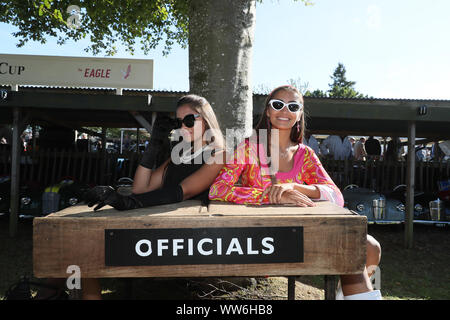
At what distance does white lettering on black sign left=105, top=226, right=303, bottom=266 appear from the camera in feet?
5.32

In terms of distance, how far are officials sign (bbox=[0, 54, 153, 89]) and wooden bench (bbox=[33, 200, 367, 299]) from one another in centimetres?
615

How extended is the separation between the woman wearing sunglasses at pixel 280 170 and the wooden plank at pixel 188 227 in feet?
1.27

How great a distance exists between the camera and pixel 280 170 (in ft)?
8.20

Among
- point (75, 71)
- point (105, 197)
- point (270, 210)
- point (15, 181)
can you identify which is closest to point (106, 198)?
point (105, 197)

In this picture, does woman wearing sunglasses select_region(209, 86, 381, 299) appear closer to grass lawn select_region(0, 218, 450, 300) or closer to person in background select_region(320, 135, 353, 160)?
grass lawn select_region(0, 218, 450, 300)

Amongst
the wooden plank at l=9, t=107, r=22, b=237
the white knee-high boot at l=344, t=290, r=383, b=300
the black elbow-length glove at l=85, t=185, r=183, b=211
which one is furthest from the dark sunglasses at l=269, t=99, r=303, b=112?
the wooden plank at l=9, t=107, r=22, b=237

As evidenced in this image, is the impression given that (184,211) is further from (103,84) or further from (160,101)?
(103,84)

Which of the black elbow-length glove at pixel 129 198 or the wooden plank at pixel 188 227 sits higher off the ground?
the black elbow-length glove at pixel 129 198

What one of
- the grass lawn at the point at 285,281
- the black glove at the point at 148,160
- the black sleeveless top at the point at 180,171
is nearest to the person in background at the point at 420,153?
the grass lawn at the point at 285,281

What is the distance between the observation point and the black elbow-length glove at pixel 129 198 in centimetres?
176

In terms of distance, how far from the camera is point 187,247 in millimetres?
1636

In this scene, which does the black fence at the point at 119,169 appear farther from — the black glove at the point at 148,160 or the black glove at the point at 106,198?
the black glove at the point at 106,198

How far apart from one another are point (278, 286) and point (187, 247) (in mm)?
2824

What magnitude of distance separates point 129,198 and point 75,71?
21.4ft
